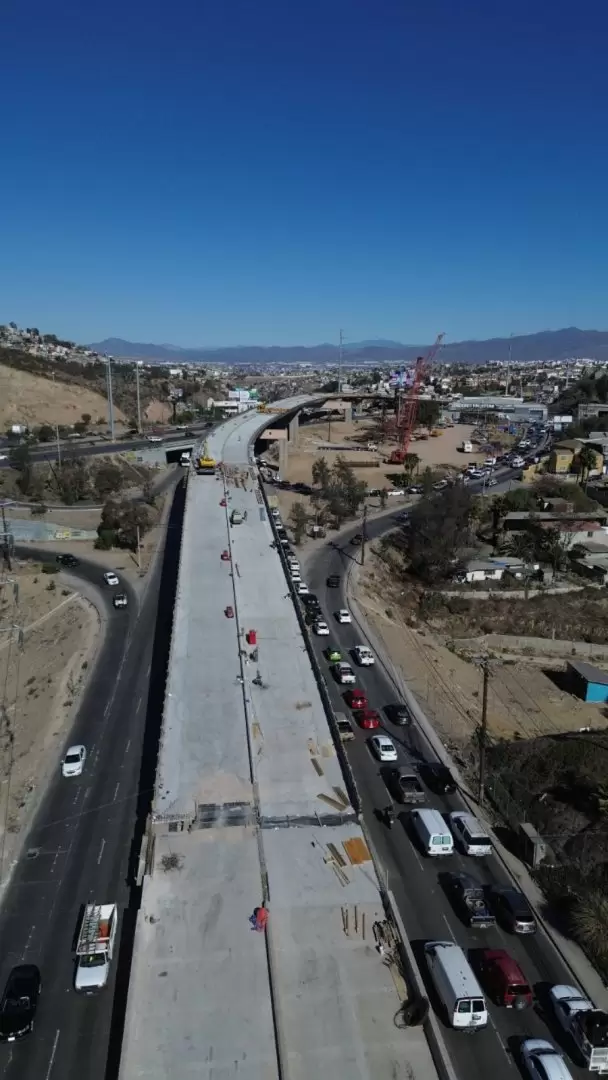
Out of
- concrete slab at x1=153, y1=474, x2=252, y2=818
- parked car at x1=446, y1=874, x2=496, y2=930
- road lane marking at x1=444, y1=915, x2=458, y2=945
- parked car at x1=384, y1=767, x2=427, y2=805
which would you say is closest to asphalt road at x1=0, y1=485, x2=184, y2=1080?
concrete slab at x1=153, y1=474, x2=252, y2=818

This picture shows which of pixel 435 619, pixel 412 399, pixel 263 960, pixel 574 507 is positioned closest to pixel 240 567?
pixel 435 619

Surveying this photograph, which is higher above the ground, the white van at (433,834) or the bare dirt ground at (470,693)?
the white van at (433,834)

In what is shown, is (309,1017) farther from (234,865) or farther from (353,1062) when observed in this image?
(234,865)

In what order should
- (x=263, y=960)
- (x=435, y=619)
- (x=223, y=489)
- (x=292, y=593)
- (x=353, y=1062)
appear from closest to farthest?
(x=353, y=1062) → (x=263, y=960) → (x=292, y=593) → (x=435, y=619) → (x=223, y=489)

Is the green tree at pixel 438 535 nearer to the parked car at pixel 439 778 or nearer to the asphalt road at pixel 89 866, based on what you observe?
the asphalt road at pixel 89 866

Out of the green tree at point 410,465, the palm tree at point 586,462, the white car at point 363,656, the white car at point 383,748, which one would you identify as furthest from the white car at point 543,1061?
the palm tree at point 586,462
